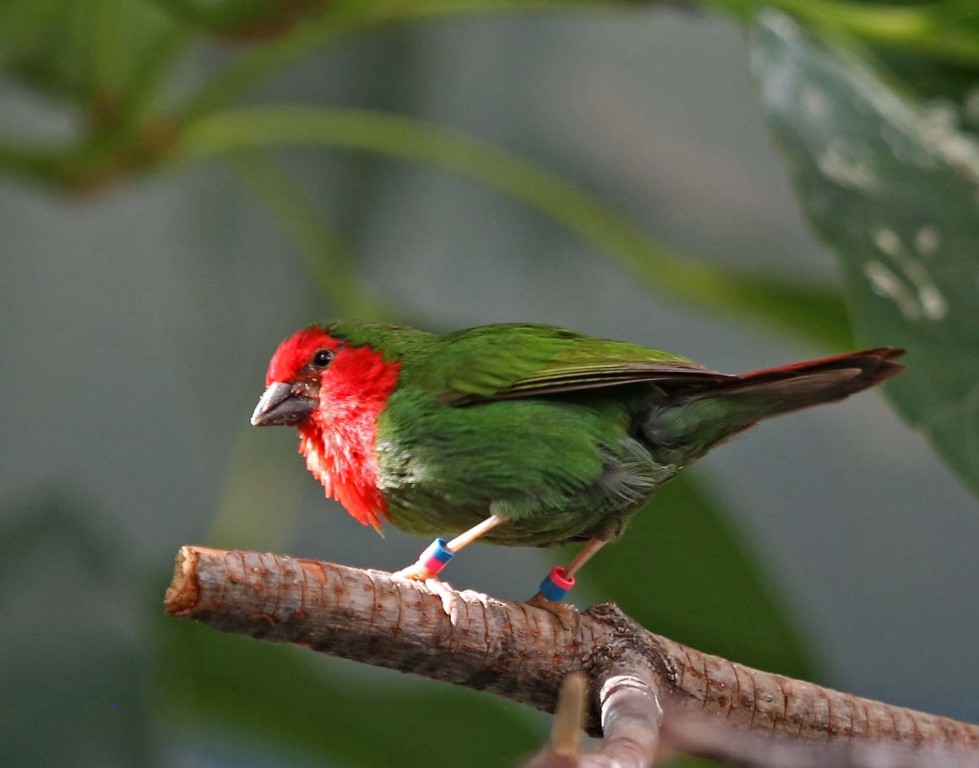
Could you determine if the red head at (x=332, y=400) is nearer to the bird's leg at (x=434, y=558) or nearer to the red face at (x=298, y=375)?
the red face at (x=298, y=375)

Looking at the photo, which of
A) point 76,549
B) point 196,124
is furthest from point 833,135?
point 76,549

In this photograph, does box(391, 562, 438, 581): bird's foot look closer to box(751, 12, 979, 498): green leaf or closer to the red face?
the red face

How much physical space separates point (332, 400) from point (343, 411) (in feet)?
0.05

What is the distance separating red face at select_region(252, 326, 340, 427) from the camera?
108cm

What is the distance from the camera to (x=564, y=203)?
1.74 m

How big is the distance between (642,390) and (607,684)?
0.28 meters

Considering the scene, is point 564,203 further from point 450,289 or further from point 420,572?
point 450,289

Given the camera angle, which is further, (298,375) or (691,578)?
(691,578)

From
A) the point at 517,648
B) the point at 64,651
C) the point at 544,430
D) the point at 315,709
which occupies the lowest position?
the point at 315,709

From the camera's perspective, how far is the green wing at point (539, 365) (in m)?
0.91

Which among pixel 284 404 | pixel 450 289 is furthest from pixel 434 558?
pixel 450 289

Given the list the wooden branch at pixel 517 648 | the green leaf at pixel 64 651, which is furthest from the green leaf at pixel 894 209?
the green leaf at pixel 64 651

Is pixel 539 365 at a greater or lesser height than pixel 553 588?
greater

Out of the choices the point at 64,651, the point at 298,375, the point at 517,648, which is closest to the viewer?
the point at 517,648
